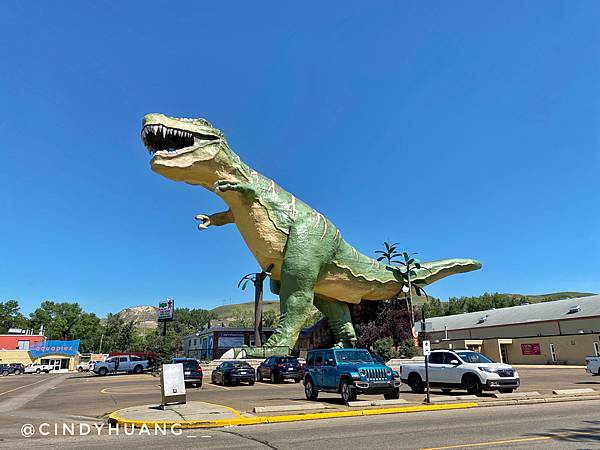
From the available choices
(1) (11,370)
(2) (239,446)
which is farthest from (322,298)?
(1) (11,370)

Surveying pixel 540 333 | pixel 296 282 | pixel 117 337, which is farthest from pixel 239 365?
pixel 117 337

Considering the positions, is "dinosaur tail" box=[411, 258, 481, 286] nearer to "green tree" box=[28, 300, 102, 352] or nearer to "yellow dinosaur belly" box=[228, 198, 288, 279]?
"yellow dinosaur belly" box=[228, 198, 288, 279]

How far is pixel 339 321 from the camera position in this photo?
29.1 meters

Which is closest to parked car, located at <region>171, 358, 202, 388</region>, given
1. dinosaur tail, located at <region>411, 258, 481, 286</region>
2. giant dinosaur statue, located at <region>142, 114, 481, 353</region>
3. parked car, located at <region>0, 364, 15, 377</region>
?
giant dinosaur statue, located at <region>142, 114, 481, 353</region>

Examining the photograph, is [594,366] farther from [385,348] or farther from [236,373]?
[236,373]

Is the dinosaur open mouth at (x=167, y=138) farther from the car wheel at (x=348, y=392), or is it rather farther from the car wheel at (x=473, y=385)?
the car wheel at (x=473, y=385)

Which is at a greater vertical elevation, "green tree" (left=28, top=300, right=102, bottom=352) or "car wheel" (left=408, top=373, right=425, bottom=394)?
"green tree" (left=28, top=300, right=102, bottom=352)

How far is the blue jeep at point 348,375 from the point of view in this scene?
1220 centimetres

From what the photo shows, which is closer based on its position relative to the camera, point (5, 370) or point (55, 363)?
point (5, 370)

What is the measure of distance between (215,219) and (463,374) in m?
15.0

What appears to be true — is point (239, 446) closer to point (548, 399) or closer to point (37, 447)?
point (37, 447)

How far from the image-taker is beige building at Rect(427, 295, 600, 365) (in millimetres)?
40594

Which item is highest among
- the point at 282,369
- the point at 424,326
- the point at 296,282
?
the point at 296,282

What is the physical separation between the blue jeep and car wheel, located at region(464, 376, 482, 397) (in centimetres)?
301
